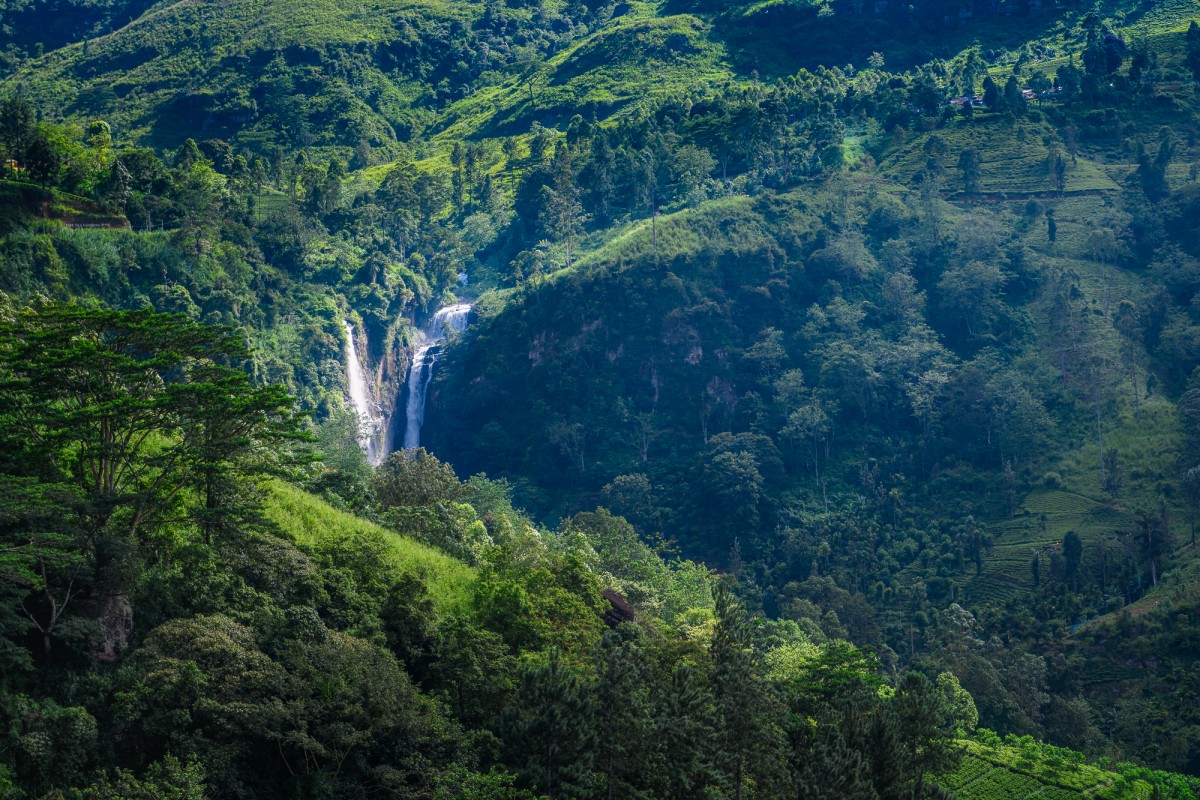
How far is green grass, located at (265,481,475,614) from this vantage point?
43156mm

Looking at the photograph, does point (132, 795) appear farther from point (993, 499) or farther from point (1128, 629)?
point (993, 499)

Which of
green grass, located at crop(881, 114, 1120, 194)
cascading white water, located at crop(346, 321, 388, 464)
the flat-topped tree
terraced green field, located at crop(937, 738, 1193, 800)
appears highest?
green grass, located at crop(881, 114, 1120, 194)

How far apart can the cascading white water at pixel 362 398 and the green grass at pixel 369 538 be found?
49.0 meters

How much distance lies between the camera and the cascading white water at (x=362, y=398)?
98.8 meters

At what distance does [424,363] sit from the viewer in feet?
360

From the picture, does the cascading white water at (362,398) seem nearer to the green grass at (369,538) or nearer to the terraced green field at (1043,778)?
the green grass at (369,538)

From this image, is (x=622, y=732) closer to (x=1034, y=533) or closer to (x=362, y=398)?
(x=1034, y=533)

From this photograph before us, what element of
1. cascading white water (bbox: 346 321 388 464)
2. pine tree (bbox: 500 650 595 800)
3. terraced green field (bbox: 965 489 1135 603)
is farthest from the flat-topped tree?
cascading white water (bbox: 346 321 388 464)

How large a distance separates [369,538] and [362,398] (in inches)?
2288

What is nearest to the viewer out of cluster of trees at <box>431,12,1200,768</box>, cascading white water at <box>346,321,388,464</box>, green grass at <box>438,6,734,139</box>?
cluster of trees at <box>431,12,1200,768</box>

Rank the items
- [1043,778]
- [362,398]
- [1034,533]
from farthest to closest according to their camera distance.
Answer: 1. [362,398]
2. [1034,533]
3. [1043,778]

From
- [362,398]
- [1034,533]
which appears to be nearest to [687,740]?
[1034,533]

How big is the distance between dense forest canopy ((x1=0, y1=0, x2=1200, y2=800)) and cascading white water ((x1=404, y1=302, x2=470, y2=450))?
21.9 inches

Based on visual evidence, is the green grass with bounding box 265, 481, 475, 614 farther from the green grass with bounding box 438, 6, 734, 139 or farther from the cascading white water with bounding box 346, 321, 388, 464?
the green grass with bounding box 438, 6, 734, 139
